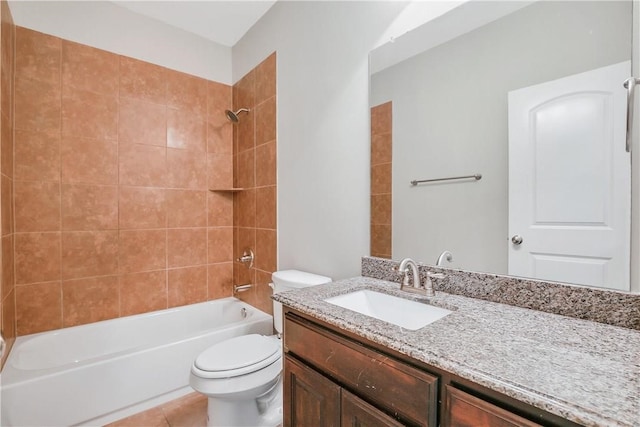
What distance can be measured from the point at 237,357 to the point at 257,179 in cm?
131

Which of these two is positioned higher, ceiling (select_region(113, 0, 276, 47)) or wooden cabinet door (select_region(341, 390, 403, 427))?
ceiling (select_region(113, 0, 276, 47))

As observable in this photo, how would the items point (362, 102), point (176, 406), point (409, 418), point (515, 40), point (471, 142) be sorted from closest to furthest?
1. point (409, 418)
2. point (515, 40)
3. point (471, 142)
4. point (362, 102)
5. point (176, 406)

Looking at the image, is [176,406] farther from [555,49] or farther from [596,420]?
[555,49]

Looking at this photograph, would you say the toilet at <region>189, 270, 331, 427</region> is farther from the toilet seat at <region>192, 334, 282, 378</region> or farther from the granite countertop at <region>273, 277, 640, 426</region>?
the granite countertop at <region>273, 277, 640, 426</region>

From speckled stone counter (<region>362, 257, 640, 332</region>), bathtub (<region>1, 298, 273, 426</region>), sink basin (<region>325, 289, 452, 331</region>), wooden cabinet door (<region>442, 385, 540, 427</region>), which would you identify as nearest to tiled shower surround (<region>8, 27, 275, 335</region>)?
bathtub (<region>1, 298, 273, 426</region>)

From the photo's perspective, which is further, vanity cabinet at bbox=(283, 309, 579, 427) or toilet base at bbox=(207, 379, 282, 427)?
toilet base at bbox=(207, 379, 282, 427)

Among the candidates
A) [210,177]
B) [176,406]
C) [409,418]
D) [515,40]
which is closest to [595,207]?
[515,40]

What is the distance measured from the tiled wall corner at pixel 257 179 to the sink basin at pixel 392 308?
103 cm

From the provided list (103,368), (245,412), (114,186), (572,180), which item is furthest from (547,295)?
(114,186)

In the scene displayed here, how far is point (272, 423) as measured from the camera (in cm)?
158

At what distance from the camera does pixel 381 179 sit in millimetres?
1431

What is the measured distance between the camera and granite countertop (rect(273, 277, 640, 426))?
468 mm

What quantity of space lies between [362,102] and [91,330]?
2.28 m

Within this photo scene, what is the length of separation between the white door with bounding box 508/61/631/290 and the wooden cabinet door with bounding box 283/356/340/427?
74 centimetres
